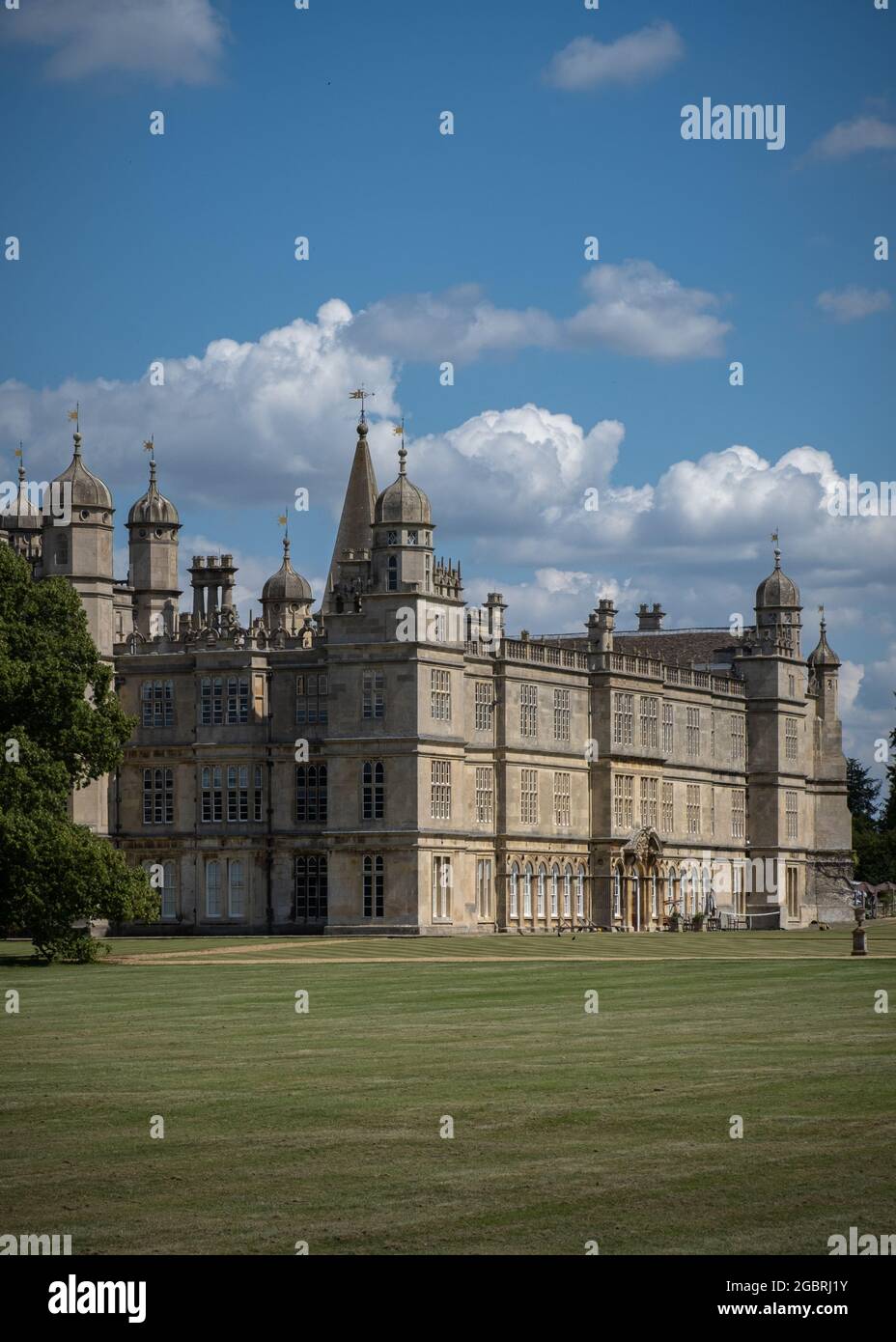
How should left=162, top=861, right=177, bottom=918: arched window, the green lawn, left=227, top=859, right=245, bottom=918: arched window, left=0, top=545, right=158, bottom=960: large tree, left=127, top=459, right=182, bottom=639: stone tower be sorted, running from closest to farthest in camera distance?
1. the green lawn
2. left=0, top=545, right=158, bottom=960: large tree
3. left=227, top=859, right=245, bottom=918: arched window
4. left=162, top=861, right=177, bottom=918: arched window
5. left=127, top=459, right=182, bottom=639: stone tower

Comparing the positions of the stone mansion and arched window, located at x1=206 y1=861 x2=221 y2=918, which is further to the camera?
arched window, located at x1=206 y1=861 x2=221 y2=918

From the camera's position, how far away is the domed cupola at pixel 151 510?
9019cm

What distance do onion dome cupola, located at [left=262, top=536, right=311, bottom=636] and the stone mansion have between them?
0.37ft

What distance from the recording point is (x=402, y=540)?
7894 cm

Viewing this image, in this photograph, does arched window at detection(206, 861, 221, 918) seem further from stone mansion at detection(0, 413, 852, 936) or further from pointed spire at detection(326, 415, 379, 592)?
pointed spire at detection(326, 415, 379, 592)

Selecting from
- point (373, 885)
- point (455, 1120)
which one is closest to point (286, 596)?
point (373, 885)

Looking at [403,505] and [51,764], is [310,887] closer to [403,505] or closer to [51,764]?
[403,505]

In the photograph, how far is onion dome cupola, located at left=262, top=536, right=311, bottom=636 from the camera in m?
92.8

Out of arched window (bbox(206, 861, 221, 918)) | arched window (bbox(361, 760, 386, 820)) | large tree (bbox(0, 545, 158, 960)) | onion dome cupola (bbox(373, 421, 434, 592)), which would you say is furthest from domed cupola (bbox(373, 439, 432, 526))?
large tree (bbox(0, 545, 158, 960))

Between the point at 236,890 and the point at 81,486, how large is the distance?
16619mm

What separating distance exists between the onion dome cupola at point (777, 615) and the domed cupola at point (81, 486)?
3932 centimetres

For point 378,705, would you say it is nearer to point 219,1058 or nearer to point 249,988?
point 249,988
